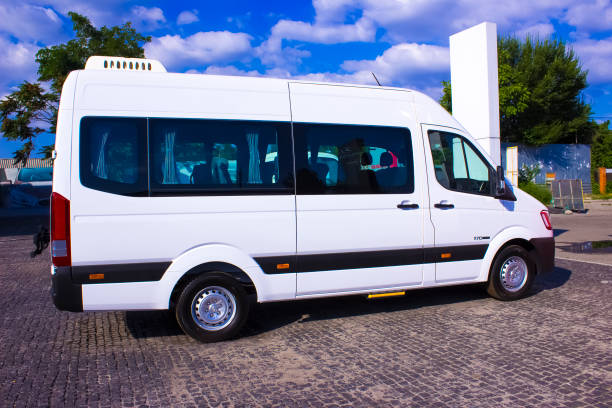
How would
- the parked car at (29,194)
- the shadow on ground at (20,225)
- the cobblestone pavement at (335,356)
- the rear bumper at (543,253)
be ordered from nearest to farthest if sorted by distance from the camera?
the cobblestone pavement at (335,356) → the rear bumper at (543,253) → the shadow on ground at (20,225) → the parked car at (29,194)

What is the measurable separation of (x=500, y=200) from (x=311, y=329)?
108 inches

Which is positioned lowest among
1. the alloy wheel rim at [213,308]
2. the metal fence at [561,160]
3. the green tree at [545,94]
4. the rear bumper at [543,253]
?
the alloy wheel rim at [213,308]

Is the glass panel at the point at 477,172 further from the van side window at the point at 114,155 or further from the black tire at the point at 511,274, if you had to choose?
the van side window at the point at 114,155

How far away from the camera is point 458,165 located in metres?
6.12

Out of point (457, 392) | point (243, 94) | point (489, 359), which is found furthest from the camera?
point (243, 94)

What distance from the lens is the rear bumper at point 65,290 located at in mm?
4594

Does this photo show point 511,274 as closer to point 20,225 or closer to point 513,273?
point 513,273

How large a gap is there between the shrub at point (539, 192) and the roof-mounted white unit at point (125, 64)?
1807 cm

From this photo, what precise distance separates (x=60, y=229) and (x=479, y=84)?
951cm

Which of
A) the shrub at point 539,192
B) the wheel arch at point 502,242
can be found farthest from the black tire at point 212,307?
the shrub at point 539,192

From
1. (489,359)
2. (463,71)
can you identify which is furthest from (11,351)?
(463,71)

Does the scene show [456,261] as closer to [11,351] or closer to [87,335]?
[87,335]

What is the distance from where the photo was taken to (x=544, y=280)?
7789mm

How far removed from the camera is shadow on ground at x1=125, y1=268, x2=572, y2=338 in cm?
566
